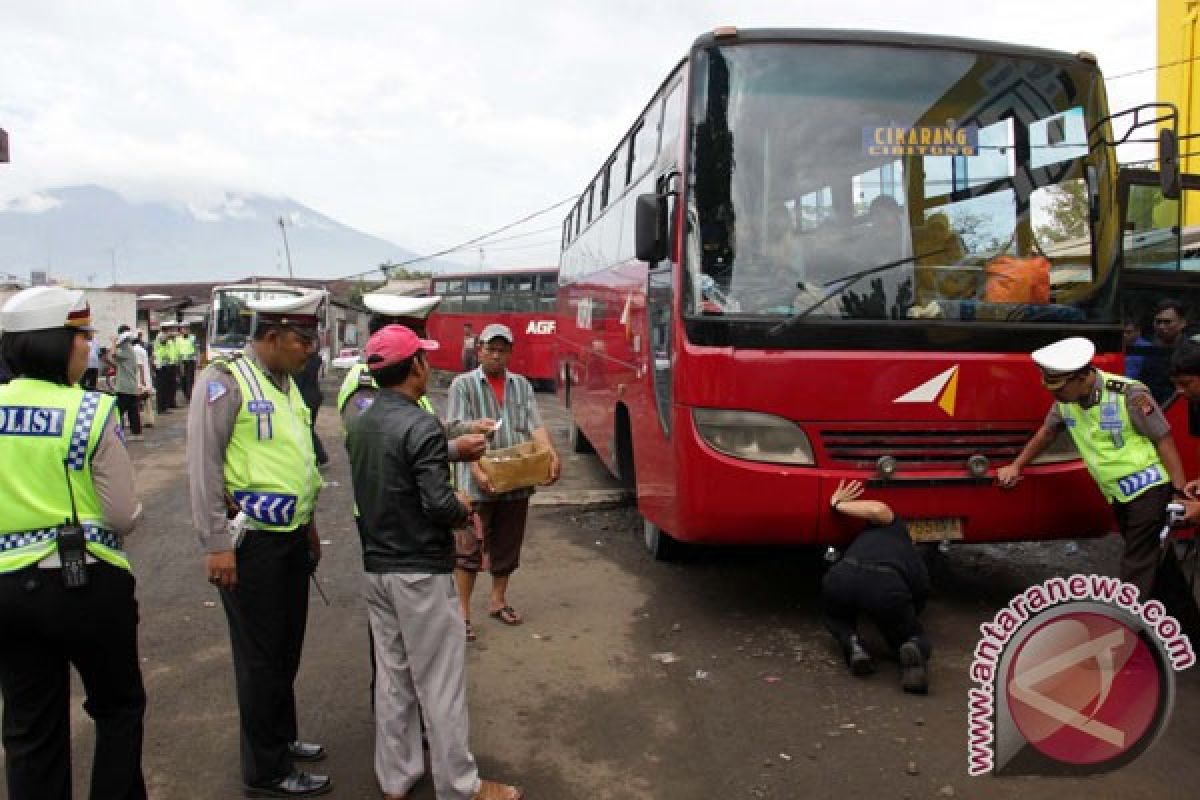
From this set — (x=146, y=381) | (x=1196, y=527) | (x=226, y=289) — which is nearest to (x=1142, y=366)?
(x=1196, y=527)

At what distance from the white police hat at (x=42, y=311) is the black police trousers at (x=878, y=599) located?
341cm

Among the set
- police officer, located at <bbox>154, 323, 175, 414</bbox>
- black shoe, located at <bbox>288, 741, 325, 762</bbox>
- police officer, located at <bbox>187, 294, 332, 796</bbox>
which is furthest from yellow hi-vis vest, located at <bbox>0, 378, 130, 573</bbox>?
police officer, located at <bbox>154, 323, 175, 414</bbox>

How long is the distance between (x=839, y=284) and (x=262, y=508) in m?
3.01

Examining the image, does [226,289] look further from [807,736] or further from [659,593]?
[807,736]

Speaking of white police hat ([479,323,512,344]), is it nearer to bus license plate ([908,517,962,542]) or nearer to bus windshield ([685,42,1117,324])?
bus windshield ([685,42,1117,324])

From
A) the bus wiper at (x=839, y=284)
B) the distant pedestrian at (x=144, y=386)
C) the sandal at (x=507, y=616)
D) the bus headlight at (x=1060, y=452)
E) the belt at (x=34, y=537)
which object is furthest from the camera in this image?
the distant pedestrian at (x=144, y=386)

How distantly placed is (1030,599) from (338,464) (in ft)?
32.2

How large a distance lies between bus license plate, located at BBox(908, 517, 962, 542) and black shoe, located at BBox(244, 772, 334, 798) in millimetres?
3083

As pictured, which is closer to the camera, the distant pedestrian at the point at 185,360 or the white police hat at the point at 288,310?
the white police hat at the point at 288,310

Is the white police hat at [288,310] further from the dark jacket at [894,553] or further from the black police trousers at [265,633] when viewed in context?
A: the dark jacket at [894,553]

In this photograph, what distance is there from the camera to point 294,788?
3.35 meters

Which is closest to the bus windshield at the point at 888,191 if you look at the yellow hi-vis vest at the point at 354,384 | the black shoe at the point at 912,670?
the black shoe at the point at 912,670

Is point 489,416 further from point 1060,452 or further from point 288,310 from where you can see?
point 1060,452

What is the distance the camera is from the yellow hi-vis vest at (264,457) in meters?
3.18
